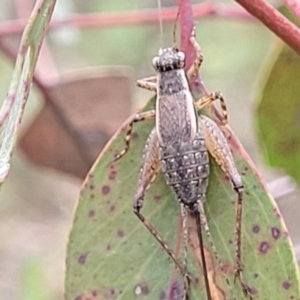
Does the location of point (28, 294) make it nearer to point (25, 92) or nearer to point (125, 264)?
point (125, 264)

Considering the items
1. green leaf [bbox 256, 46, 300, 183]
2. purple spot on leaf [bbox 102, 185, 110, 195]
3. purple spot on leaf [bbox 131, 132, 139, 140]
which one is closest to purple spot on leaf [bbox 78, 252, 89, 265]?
purple spot on leaf [bbox 102, 185, 110, 195]

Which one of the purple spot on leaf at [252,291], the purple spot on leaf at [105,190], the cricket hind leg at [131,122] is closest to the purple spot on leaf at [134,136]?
the cricket hind leg at [131,122]

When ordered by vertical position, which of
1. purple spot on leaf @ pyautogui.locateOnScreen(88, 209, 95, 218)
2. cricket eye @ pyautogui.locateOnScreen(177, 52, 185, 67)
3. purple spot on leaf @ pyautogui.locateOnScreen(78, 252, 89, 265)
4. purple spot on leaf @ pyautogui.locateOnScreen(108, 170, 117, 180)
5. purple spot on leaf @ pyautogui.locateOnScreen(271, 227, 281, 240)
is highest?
cricket eye @ pyautogui.locateOnScreen(177, 52, 185, 67)

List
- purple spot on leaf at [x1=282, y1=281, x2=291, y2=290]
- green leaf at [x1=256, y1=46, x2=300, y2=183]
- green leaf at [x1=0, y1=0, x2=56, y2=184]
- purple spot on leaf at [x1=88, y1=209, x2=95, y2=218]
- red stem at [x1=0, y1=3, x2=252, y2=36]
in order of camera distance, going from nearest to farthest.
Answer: green leaf at [x1=0, y1=0, x2=56, y2=184], purple spot on leaf at [x1=282, y1=281, x2=291, y2=290], purple spot on leaf at [x1=88, y1=209, x2=95, y2=218], green leaf at [x1=256, y1=46, x2=300, y2=183], red stem at [x1=0, y1=3, x2=252, y2=36]

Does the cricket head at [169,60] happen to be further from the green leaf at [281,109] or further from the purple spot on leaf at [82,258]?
the purple spot on leaf at [82,258]

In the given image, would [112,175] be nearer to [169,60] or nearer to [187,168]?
[187,168]

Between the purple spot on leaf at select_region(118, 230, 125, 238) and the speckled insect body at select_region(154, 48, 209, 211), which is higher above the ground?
the speckled insect body at select_region(154, 48, 209, 211)

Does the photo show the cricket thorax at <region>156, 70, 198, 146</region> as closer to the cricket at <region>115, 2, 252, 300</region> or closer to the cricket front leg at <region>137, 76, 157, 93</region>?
the cricket at <region>115, 2, 252, 300</region>

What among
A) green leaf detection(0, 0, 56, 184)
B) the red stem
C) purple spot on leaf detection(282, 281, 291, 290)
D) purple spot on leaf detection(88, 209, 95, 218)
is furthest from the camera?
the red stem
